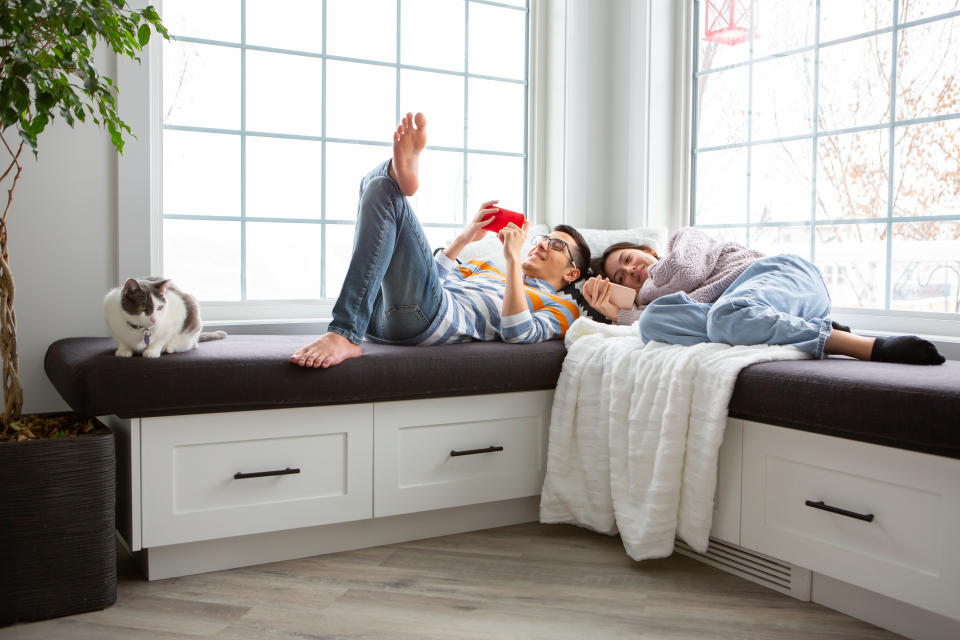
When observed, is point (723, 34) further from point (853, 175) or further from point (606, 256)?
point (606, 256)

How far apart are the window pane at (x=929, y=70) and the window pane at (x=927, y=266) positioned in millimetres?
389

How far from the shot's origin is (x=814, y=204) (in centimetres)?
294

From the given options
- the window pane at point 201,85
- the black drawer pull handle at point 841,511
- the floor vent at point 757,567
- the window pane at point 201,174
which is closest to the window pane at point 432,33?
the window pane at point 201,85

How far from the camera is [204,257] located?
2.88 meters

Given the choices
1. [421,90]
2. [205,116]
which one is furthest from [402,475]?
[421,90]

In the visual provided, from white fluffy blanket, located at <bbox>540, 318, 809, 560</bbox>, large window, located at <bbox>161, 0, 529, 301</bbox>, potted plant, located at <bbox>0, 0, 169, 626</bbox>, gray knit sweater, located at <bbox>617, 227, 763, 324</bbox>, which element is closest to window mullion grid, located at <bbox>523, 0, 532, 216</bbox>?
large window, located at <bbox>161, 0, 529, 301</bbox>

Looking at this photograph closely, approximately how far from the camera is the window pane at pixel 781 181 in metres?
2.97

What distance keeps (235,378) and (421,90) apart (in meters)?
1.80

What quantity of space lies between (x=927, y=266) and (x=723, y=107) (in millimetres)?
1141

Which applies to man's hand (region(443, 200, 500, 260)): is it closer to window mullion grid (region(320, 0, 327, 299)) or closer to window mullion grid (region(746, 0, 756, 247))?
window mullion grid (region(320, 0, 327, 299))

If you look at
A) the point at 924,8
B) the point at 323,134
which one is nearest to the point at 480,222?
the point at 323,134

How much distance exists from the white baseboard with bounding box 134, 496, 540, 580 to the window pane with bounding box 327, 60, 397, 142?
5.24 ft

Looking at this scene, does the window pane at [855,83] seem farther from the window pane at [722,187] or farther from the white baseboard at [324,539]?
the white baseboard at [324,539]

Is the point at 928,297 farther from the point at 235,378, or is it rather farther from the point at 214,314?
the point at 214,314
